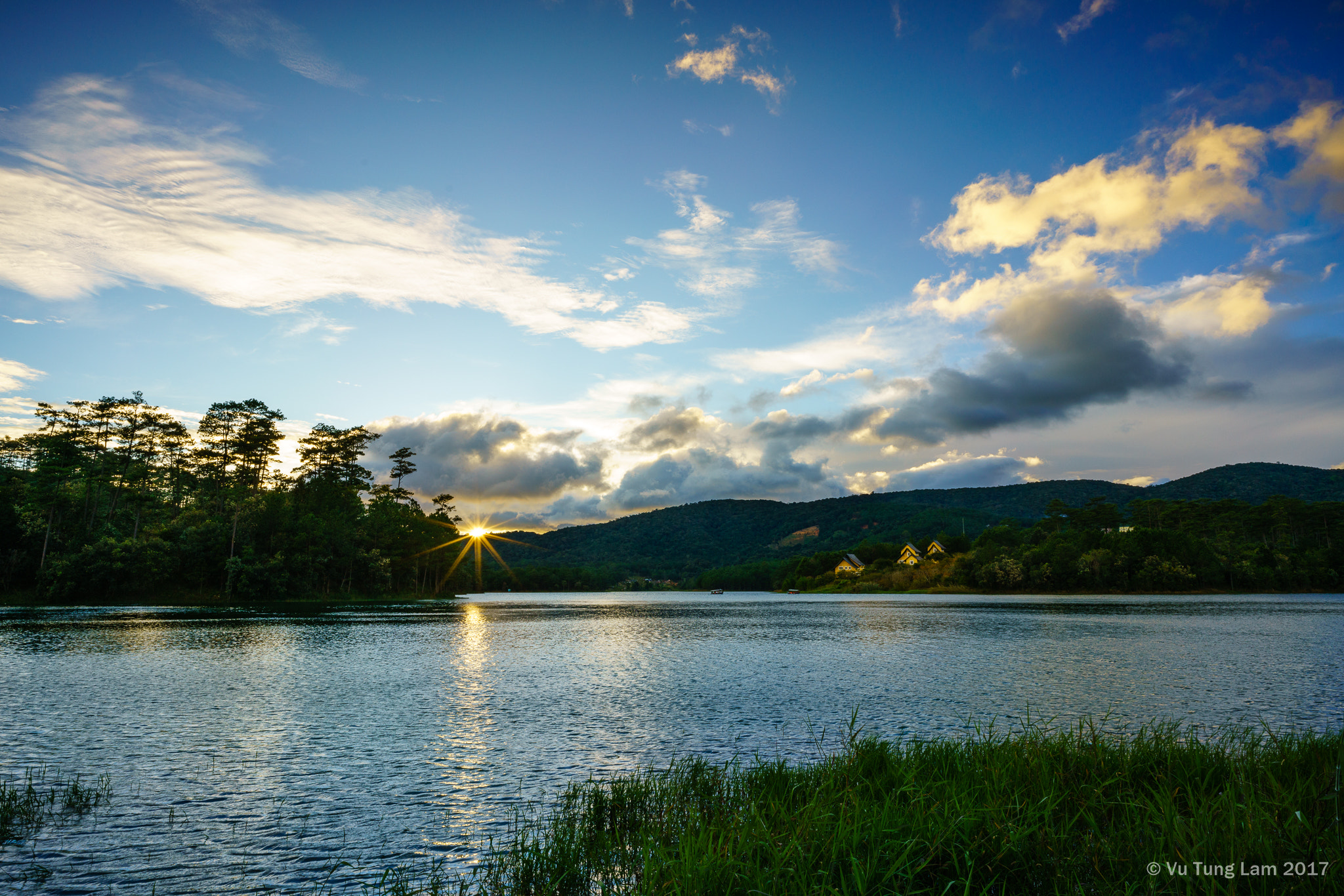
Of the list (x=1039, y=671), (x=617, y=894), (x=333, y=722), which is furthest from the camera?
(x=1039, y=671)

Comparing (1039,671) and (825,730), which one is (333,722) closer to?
(825,730)

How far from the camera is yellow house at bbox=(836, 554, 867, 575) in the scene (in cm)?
17162

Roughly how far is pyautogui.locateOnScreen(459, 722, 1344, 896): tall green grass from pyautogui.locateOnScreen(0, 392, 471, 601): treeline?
285 ft

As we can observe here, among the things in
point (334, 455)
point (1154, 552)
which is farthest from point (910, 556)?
point (334, 455)

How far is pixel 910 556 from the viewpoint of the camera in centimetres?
16662

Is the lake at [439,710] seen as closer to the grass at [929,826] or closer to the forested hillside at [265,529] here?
the grass at [929,826]

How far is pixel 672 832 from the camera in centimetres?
945

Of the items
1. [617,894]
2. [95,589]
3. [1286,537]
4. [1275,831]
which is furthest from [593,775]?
[1286,537]

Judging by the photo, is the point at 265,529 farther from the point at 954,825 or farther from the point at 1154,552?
the point at 1154,552

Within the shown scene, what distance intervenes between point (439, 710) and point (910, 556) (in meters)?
161

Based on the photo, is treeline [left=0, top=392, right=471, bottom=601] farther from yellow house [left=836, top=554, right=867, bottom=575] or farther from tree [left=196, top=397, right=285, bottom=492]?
yellow house [left=836, top=554, right=867, bottom=575]

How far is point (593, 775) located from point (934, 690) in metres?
15.2

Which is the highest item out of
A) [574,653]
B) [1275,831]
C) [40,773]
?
[1275,831]

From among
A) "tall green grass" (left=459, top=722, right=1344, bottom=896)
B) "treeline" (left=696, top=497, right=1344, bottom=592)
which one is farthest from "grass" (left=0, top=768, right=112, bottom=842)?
"treeline" (left=696, top=497, right=1344, bottom=592)
